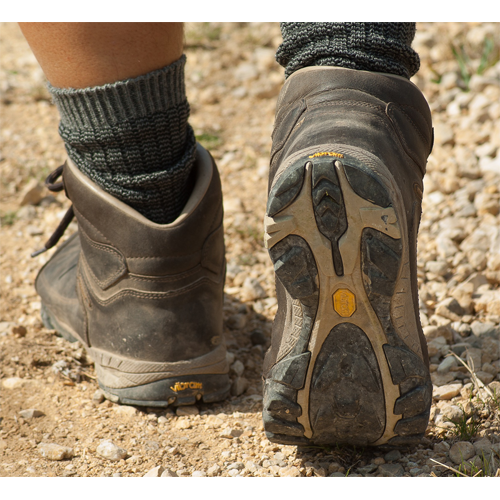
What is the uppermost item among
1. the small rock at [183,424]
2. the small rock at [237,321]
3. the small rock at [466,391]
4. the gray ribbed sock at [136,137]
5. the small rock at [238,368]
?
the gray ribbed sock at [136,137]

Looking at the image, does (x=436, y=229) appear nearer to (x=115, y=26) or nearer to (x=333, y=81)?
(x=333, y=81)

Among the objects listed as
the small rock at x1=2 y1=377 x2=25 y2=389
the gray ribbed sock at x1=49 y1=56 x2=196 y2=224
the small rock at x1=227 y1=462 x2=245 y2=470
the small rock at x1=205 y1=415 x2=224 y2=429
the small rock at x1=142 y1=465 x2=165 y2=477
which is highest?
the gray ribbed sock at x1=49 y1=56 x2=196 y2=224

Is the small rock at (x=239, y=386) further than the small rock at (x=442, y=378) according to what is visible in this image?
Yes

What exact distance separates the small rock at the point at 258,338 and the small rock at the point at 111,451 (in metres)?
0.66

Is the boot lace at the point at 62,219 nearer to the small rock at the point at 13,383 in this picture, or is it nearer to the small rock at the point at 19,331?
the small rock at the point at 19,331

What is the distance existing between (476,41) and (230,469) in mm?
3229

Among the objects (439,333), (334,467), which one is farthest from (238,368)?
(439,333)

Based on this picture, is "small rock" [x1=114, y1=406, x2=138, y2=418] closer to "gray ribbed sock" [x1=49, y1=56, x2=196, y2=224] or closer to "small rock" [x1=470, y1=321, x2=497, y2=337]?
"gray ribbed sock" [x1=49, y1=56, x2=196, y2=224]

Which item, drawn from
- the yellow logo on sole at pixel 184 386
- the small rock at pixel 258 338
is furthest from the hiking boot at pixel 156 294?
the small rock at pixel 258 338

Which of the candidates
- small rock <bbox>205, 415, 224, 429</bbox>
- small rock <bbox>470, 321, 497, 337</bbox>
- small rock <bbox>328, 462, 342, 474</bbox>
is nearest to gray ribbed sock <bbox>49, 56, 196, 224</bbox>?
small rock <bbox>205, 415, 224, 429</bbox>

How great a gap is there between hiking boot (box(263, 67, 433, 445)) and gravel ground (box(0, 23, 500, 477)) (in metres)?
0.18

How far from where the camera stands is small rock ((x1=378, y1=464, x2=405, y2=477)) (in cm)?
138

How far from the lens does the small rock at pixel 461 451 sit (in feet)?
4.61

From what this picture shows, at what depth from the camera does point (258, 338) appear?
2.07 meters
